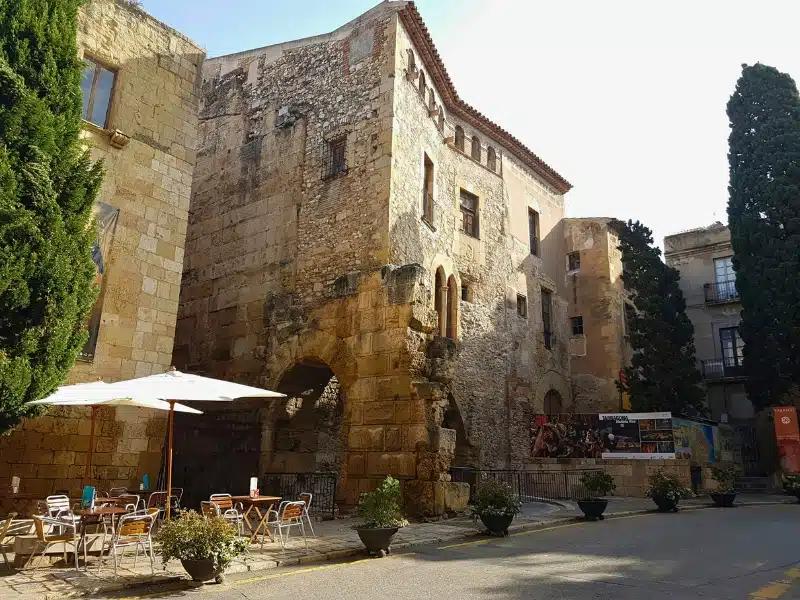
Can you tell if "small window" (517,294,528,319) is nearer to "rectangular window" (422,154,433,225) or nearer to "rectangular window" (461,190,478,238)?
"rectangular window" (461,190,478,238)

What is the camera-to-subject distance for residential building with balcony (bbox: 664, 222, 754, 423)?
26031 millimetres

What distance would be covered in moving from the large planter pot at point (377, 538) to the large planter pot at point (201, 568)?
2.29 metres

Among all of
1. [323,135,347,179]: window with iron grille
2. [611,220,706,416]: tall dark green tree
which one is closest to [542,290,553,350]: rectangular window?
[611,220,706,416]: tall dark green tree

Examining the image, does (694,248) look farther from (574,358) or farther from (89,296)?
(89,296)

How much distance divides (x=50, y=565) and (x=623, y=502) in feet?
46.4

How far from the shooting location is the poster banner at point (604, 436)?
685 inches

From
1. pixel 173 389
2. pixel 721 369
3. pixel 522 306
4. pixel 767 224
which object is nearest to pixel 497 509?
pixel 173 389

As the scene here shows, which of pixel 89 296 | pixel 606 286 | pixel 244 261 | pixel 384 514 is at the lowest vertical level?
pixel 384 514

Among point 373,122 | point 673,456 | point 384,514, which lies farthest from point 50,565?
point 673,456

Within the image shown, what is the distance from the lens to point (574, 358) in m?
23.8

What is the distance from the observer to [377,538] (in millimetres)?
7945

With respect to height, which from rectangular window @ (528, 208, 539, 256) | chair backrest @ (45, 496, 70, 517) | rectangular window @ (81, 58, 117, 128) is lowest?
chair backrest @ (45, 496, 70, 517)

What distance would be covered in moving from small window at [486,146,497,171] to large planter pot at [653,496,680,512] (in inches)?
473

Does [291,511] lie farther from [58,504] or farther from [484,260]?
[484,260]
